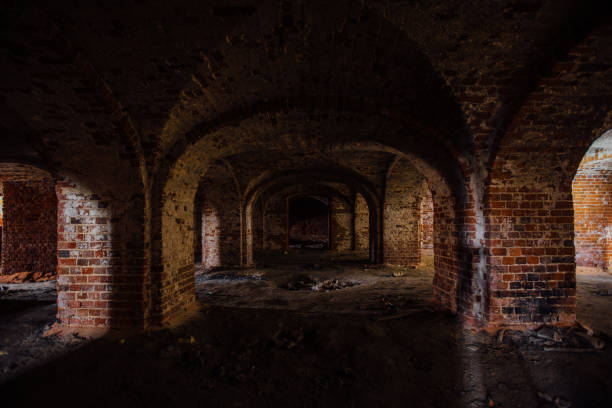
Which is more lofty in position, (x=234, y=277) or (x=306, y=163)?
(x=306, y=163)

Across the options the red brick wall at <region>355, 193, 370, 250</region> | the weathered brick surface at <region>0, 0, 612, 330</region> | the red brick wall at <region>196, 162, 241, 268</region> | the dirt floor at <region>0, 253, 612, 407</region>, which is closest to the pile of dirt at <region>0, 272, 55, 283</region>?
the red brick wall at <region>196, 162, 241, 268</region>

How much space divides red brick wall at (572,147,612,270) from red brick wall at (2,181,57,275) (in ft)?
48.9

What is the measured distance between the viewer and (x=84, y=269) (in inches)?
147

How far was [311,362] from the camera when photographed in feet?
9.82

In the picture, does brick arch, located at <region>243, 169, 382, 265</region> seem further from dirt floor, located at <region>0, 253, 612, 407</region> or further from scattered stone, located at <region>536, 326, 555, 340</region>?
scattered stone, located at <region>536, 326, 555, 340</region>

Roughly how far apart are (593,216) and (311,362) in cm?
959

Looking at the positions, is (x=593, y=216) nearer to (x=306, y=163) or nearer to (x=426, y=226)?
(x=426, y=226)

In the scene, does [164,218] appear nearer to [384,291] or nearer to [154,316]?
[154,316]

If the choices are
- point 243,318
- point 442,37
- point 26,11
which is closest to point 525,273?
point 442,37

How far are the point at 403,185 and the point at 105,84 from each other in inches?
297

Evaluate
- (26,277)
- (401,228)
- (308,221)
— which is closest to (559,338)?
(401,228)

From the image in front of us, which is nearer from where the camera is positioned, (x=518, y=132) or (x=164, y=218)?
(x=518, y=132)

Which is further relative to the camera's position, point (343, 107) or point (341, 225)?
point (341, 225)

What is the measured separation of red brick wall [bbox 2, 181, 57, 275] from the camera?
27.6 ft
